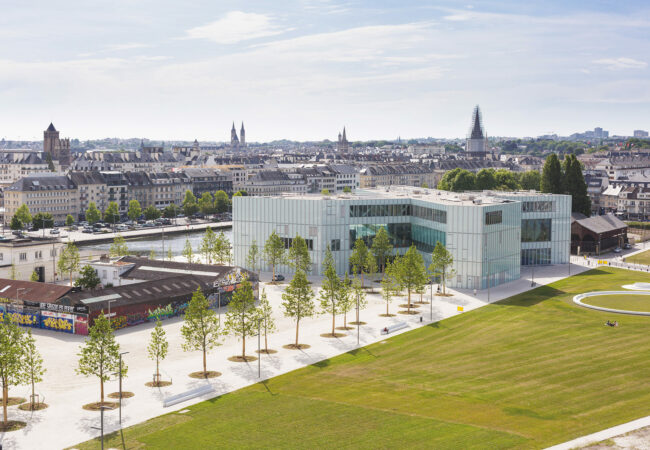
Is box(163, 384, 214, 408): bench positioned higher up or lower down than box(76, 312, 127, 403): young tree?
lower down

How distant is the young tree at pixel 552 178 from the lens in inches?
6048

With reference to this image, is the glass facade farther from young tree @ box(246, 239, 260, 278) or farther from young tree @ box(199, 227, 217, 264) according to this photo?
young tree @ box(199, 227, 217, 264)

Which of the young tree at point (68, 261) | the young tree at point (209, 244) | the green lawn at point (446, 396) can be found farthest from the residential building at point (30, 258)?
the green lawn at point (446, 396)

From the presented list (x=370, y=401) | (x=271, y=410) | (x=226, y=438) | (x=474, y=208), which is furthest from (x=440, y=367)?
(x=474, y=208)

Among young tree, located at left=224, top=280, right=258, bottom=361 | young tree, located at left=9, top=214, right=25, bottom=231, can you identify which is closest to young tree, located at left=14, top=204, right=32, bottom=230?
young tree, located at left=9, top=214, right=25, bottom=231

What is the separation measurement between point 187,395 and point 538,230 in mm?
81223

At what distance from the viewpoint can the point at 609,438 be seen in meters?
48.3

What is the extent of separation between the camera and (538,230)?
→ 12331 centimetres

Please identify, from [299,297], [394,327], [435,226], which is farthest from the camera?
[435,226]

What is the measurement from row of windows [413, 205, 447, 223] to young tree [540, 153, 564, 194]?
4823 centimetres

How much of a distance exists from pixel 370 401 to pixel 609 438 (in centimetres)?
1607

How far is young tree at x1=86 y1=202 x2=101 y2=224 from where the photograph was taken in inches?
7687

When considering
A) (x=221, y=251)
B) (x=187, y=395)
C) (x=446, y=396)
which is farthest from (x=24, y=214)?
(x=446, y=396)

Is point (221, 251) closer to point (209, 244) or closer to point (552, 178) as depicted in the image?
point (209, 244)
